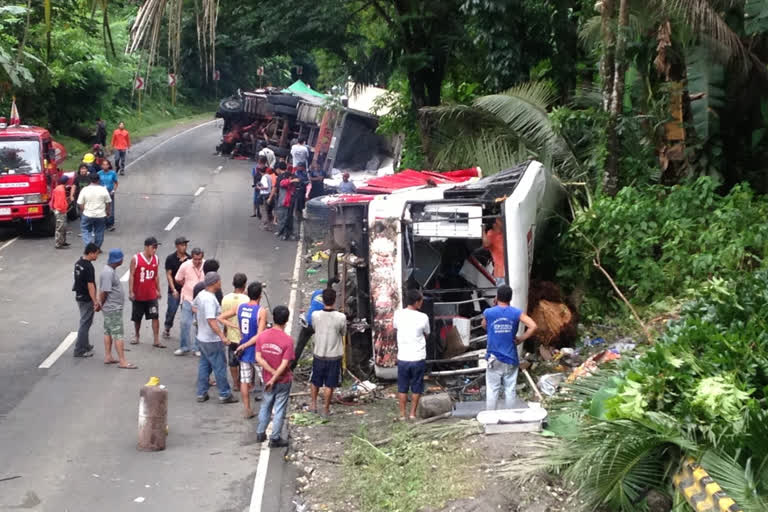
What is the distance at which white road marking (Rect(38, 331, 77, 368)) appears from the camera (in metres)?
13.9

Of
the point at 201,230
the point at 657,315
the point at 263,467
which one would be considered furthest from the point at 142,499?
the point at 201,230

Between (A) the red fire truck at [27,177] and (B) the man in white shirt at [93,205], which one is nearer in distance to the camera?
(B) the man in white shirt at [93,205]

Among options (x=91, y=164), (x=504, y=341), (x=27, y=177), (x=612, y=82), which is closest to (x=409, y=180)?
(x=612, y=82)

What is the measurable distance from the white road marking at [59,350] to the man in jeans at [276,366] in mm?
4465

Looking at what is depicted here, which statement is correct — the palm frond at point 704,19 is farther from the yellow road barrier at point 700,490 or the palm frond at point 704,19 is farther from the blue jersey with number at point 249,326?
the yellow road barrier at point 700,490

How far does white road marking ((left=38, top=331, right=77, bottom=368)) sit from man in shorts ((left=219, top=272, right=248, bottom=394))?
9.16 ft

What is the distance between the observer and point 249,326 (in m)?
11.6

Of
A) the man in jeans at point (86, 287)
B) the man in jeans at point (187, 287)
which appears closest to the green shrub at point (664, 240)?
the man in jeans at point (187, 287)

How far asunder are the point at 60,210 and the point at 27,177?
1.84 meters

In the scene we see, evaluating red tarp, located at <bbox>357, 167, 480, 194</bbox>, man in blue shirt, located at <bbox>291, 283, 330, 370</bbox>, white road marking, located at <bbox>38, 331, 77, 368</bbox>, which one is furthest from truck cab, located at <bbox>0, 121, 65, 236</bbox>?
man in blue shirt, located at <bbox>291, 283, 330, 370</bbox>

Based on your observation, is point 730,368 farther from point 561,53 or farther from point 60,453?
point 561,53

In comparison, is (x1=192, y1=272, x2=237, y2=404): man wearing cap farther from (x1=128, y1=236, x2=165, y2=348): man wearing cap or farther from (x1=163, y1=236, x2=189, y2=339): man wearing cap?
(x1=163, y1=236, x2=189, y2=339): man wearing cap

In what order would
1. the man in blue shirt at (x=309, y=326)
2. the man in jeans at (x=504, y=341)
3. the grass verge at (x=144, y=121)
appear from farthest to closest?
the grass verge at (x=144, y=121) < the man in blue shirt at (x=309, y=326) < the man in jeans at (x=504, y=341)

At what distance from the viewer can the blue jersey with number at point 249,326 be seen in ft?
38.0
